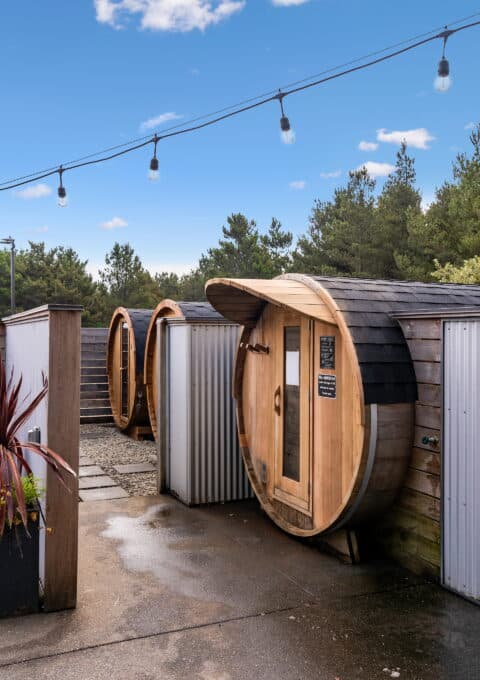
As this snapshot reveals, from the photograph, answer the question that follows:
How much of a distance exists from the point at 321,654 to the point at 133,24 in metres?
14.9

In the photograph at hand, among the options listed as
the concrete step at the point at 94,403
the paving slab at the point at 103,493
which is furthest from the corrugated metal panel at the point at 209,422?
the concrete step at the point at 94,403

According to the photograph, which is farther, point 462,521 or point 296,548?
point 296,548

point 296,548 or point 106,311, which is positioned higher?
point 106,311

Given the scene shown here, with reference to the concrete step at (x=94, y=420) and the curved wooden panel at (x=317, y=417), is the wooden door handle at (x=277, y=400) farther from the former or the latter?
the concrete step at (x=94, y=420)

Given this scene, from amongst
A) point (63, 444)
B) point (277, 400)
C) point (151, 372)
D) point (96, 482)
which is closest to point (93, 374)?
point (151, 372)

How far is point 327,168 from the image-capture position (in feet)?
99.5

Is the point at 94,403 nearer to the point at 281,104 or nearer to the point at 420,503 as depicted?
the point at 281,104

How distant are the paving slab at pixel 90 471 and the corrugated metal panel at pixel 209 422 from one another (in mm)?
1656

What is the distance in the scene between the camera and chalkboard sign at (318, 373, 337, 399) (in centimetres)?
453

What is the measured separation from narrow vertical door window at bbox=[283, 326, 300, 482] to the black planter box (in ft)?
7.18

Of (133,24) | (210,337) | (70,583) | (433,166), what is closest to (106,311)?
(433,166)

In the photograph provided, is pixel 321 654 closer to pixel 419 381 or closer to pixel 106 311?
pixel 419 381

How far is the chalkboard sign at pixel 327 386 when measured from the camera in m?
4.53

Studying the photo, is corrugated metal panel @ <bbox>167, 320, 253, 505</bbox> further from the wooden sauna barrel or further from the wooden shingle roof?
the wooden sauna barrel
